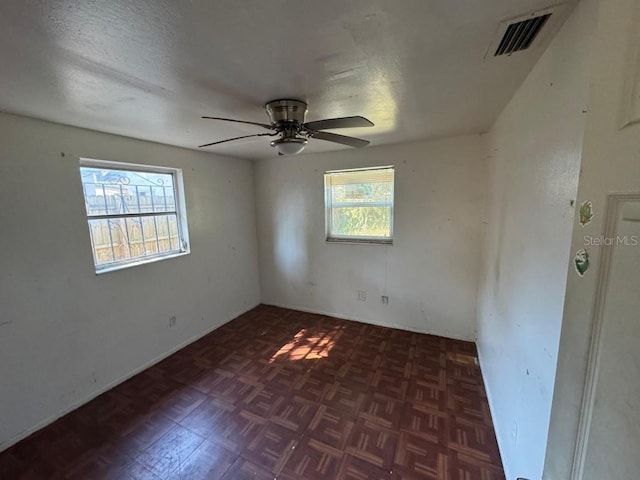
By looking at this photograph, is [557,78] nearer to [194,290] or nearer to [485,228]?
[485,228]

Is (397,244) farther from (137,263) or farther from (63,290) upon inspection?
(63,290)

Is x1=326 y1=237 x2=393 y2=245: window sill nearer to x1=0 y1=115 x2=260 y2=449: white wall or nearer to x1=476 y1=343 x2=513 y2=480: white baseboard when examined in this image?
x1=476 y1=343 x2=513 y2=480: white baseboard

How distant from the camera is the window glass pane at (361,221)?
3242 millimetres

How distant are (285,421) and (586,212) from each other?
6.91 ft

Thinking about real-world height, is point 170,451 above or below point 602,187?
below

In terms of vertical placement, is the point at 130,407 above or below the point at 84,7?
below

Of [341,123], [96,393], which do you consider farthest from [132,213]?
[341,123]

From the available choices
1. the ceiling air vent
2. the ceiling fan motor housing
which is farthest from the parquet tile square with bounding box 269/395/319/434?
the ceiling air vent

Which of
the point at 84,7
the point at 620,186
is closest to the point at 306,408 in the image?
the point at 620,186

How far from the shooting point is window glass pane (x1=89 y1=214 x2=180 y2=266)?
2291mm

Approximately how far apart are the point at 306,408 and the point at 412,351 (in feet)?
4.29

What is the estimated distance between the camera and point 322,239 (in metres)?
3.55

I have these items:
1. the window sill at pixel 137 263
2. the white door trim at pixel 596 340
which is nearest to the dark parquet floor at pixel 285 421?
the window sill at pixel 137 263

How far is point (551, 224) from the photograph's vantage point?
1.01m
